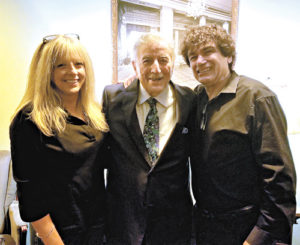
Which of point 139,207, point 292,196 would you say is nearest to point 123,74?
point 139,207

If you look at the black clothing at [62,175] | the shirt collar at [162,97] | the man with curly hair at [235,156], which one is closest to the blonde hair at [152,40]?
the man with curly hair at [235,156]

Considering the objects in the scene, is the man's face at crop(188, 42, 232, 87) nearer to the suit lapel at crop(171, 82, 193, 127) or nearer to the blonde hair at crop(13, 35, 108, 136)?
the suit lapel at crop(171, 82, 193, 127)

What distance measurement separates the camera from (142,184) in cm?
126

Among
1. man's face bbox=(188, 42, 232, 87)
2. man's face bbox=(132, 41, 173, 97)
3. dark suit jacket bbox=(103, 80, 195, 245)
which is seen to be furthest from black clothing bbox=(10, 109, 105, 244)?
man's face bbox=(188, 42, 232, 87)

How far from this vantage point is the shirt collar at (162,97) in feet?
4.47

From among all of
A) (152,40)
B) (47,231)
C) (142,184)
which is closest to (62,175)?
(47,231)

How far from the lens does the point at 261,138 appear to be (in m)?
1.10

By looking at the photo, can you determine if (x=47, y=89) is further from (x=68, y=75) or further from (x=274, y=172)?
(x=274, y=172)

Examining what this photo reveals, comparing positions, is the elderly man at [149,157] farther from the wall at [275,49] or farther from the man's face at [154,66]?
the wall at [275,49]

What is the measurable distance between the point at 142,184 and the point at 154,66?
0.65 meters

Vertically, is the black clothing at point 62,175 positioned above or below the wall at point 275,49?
below

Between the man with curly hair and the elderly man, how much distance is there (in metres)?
0.12

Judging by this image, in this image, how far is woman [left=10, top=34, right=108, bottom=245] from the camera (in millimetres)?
1083

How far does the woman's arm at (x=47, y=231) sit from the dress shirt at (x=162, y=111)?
664 mm
